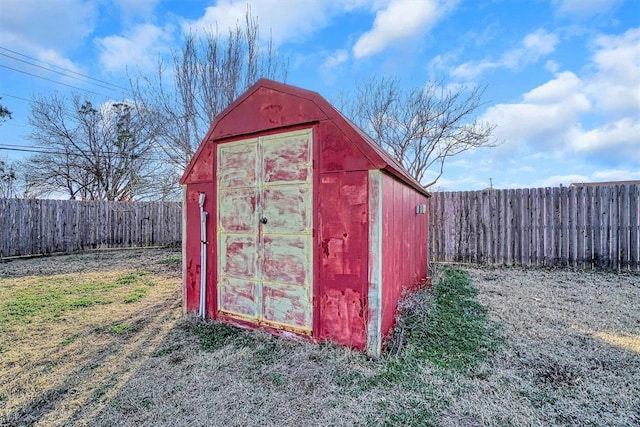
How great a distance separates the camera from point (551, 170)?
1086 cm

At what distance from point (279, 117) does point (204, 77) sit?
17.1 ft

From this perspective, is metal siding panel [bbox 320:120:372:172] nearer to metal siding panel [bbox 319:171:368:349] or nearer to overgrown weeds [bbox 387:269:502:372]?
metal siding panel [bbox 319:171:368:349]

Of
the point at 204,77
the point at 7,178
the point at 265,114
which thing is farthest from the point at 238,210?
the point at 7,178

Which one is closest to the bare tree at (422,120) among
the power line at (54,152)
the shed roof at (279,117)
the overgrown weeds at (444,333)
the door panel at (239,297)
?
the overgrown weeds at (444,333)

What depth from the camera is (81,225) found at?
967 cm

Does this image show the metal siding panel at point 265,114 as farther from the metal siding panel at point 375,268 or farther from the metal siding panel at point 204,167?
the metal siding panel at point 375,268

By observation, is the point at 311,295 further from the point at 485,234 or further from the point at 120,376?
the point at 485,234

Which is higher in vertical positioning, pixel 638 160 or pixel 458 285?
pixel 638 160

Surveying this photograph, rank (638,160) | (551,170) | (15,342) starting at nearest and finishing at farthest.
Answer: (15,342)
(638,160)
(551,170)

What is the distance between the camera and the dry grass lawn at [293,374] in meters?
1.91

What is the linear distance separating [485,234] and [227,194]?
6305 mm

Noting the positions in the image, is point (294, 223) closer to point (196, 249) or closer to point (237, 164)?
point (237, 164)

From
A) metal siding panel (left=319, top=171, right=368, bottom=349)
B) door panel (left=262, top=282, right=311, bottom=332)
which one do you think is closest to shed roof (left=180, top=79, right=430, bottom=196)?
metal siding panel (left=319, top=171, right=368, bottom=349)

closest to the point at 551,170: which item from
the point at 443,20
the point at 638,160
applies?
the point at 638,160
